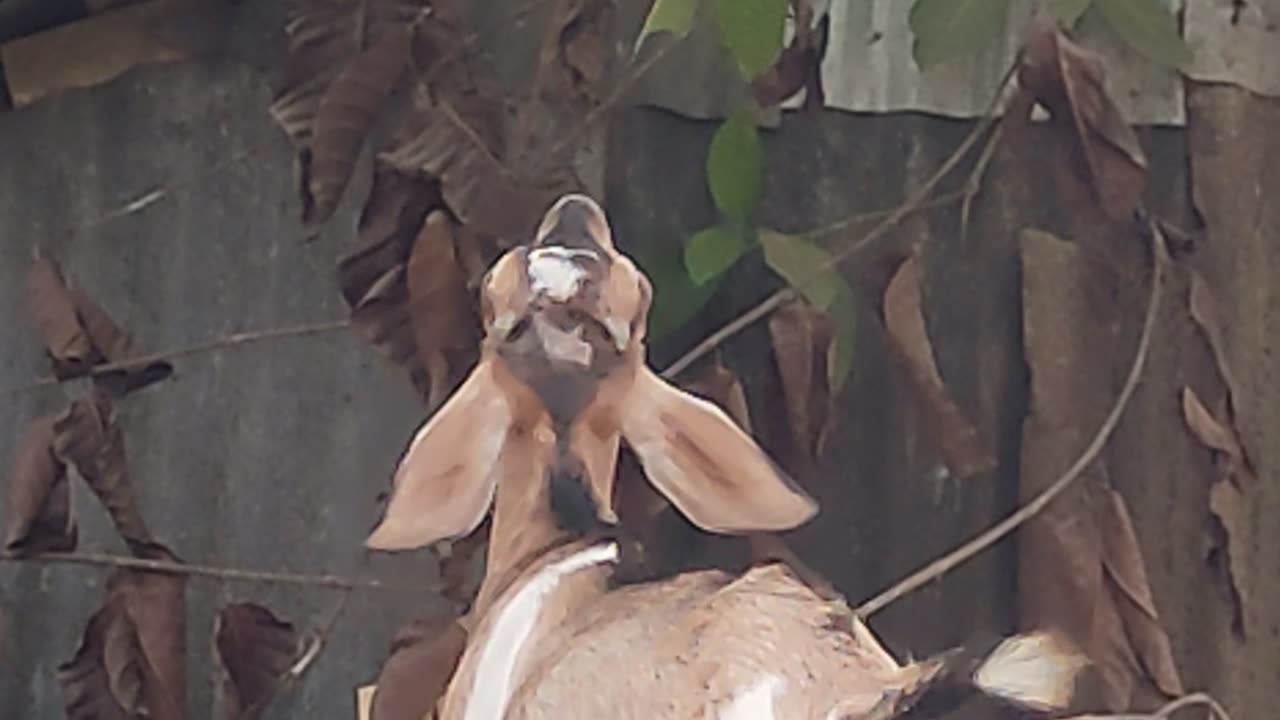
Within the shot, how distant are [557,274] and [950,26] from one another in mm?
480

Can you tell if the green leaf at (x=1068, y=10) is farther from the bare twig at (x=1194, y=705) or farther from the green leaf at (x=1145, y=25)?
the bare twig at (x=1194, y=705)

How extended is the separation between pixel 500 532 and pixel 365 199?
1.88ft

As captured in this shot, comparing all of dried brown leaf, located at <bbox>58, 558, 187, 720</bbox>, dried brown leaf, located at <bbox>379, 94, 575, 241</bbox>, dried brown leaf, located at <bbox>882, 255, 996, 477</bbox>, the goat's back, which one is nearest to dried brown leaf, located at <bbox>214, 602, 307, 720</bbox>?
dried brown leaf, located at <bbox>58, 558, 187, 720</bbox>

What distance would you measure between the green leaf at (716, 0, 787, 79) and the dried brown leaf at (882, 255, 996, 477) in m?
0.19

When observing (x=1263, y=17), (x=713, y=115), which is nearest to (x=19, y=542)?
(x=713, y=115)

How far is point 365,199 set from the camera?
1.14 m

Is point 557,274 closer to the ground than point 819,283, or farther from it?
farther from it

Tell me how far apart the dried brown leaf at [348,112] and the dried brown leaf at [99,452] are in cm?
16

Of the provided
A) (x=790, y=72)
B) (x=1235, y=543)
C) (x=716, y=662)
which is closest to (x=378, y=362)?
(x=790, y=72)

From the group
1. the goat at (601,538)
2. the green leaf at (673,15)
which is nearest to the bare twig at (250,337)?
the green leaf at (673,15)

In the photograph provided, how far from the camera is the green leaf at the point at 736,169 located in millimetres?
1021

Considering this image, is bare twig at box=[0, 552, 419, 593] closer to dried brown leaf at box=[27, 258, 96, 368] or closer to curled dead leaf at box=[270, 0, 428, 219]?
dried brown leaf at box=[27, 258, 96, 368]

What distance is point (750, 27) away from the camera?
91 centimetres

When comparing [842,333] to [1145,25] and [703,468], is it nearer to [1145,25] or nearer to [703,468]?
[1145,25]
